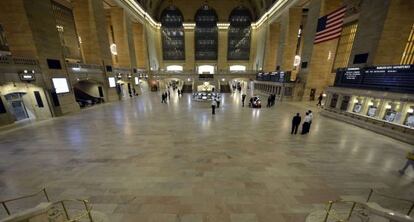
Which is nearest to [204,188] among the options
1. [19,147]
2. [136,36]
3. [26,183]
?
[26,183]

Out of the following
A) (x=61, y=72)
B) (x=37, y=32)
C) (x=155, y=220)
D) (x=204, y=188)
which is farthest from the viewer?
(x=61, y=72)

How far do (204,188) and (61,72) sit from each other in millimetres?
15244

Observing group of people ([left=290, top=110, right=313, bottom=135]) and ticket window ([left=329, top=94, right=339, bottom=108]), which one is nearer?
group of people ([left=290, top=110, right=313, bottom=135])

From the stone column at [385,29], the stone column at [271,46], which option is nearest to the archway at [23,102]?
the stone column at [385,29]

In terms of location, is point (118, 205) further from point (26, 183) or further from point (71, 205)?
point (26, 183)

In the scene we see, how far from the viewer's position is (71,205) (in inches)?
141

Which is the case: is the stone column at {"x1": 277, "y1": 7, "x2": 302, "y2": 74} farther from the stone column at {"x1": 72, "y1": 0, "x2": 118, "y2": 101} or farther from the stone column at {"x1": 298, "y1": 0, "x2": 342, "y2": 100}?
the stone column at {"x1": 72, "y1": 0, "x2": 118, "y2": 101}

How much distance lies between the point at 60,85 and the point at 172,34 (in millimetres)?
31132

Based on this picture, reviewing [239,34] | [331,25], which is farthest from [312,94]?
[239,34]

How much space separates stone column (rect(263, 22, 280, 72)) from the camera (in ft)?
95.1

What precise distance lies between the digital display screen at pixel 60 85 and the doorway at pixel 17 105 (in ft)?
6.02

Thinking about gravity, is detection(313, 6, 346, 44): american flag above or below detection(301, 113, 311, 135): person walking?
above

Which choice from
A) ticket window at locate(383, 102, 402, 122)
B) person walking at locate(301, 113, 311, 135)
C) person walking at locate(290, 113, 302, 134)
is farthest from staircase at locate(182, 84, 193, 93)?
ticket window at locate(383, 102, 402, 122)

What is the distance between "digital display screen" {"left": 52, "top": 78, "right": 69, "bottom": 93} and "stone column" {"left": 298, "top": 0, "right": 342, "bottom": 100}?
22.3m
